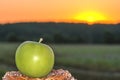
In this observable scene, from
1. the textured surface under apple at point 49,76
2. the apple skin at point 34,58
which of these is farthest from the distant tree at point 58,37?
the apple skin at point 34,58

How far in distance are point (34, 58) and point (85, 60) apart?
32.9m

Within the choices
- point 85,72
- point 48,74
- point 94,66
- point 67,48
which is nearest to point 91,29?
point 85,72

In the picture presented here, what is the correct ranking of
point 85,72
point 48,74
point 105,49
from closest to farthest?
1. point 48,74
2. point 85,72
3. point 105,49

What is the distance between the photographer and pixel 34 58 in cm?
454

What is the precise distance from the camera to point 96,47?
144ft

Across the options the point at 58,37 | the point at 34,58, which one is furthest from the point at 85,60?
the point at 34,58

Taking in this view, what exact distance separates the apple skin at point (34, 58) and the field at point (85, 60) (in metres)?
23.9

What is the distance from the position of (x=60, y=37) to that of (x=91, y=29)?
830 centimetres

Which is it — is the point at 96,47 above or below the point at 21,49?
below

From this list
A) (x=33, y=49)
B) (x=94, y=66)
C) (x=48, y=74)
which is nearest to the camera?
(x=33, y=49)

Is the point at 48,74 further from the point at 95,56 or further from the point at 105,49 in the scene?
the point at 105,49

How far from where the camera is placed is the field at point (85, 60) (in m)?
31.0

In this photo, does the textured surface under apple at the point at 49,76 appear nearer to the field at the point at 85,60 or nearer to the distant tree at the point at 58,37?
the field at the point at 85,60

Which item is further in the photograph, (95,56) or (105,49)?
(105,49)
